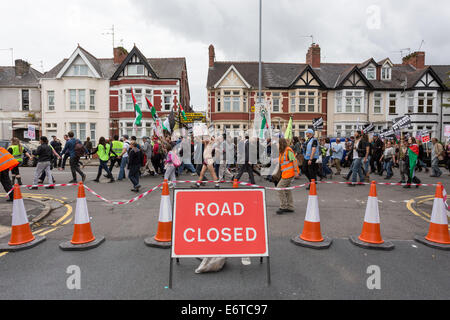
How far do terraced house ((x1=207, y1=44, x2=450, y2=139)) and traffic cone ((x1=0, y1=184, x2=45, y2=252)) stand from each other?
26.3 metres

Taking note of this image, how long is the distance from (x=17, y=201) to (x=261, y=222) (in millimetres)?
3933

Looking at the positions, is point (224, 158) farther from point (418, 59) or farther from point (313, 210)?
point (418, 59)

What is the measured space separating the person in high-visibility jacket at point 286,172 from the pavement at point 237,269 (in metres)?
0.52

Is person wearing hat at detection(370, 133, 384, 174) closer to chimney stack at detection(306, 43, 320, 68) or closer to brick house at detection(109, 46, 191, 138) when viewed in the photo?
brick house at detection(109, 46, 191, 138)

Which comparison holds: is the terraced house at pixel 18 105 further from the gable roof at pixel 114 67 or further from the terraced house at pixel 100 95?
the terraced house at pixel 100 95

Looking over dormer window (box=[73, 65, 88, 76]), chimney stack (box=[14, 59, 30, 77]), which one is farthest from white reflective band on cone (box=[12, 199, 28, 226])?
chimney stack (box=[14, 59, 30, 77])

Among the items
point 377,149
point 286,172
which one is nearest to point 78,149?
point 286,172

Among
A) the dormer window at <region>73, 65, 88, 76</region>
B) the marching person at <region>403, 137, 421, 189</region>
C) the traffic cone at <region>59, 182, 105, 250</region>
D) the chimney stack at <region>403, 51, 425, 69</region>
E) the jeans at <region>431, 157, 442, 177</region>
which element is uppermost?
the chimney stack at <region>403, 51, 425, 69</region>

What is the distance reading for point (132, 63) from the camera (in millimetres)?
28641

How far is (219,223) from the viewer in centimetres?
353

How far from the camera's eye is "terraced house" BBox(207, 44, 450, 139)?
1193 inches

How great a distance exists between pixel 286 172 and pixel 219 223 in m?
3.47

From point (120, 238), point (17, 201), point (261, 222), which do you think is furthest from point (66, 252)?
point (261, 222)

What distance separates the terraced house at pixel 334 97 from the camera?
30297 mm
